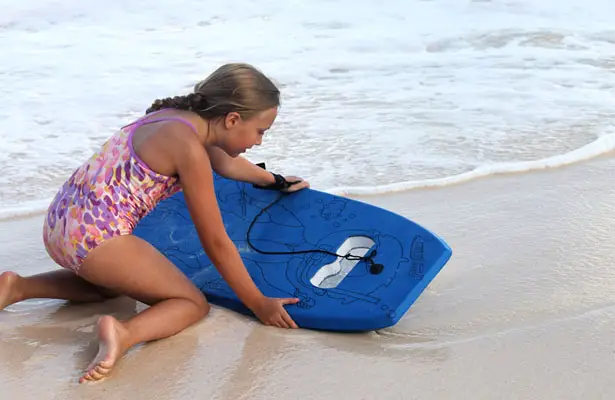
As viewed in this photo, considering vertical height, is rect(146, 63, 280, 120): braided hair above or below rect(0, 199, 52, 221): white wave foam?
above

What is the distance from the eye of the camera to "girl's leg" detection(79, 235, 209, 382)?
238cm

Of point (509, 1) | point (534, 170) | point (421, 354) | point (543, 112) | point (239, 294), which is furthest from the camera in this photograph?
point (509, 1)

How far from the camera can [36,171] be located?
13.6 ft

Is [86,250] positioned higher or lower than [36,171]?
higher

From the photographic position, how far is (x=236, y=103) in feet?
7.88

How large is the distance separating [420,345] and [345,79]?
13.1ft

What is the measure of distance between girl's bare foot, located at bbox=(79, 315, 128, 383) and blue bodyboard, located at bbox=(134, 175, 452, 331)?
18.2 inches

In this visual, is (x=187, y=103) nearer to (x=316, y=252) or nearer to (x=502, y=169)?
(x=316, y=252)

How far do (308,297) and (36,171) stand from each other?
2.14m

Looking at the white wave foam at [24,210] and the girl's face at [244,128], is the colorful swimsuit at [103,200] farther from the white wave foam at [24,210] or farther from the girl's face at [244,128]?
the white wave foam at [24,210]

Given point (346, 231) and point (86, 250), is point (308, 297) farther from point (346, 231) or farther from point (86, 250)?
point (86, 250)

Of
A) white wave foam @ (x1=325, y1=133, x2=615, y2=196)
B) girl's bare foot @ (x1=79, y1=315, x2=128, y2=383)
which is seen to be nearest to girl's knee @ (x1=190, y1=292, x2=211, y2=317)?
girl's bare foot @ (x1=79, y1=315, x2=128, y2=383)

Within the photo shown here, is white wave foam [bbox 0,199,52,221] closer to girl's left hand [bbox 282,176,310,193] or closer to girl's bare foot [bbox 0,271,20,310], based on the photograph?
girl's bare foot [bbox 0,271,20,310]

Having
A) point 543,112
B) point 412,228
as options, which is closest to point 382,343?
point 412,228
